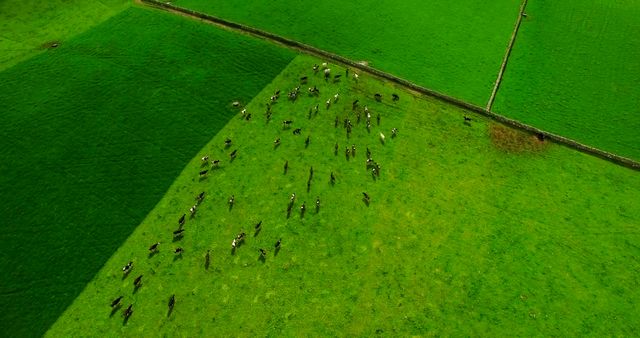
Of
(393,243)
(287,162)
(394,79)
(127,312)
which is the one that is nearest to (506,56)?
(394,79)

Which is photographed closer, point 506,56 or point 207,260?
point 207,260

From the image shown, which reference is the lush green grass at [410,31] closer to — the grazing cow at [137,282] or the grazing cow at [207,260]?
the grazing cow at [207,260]

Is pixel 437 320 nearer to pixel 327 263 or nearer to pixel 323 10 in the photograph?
pixel 327 263

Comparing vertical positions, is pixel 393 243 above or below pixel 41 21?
below

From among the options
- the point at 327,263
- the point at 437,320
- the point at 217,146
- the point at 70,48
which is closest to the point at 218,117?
the point at 217,146

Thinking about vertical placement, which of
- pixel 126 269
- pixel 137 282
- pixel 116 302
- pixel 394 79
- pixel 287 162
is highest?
pixel 394 79

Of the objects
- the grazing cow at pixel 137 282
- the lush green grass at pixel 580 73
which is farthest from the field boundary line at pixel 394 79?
the grazing cow at pixel 137 282

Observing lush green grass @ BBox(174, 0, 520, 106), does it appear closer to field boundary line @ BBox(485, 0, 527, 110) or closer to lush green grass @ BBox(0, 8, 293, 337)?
field boundary line @ BBox(485, 0, 527, 110)

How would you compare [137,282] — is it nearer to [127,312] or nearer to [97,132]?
[127,312]
